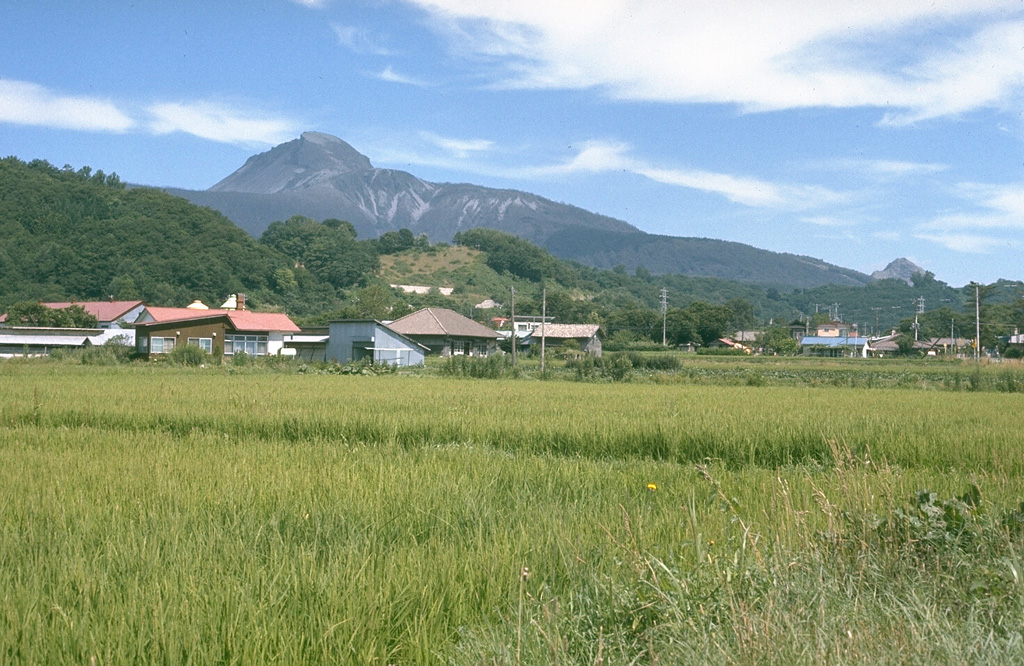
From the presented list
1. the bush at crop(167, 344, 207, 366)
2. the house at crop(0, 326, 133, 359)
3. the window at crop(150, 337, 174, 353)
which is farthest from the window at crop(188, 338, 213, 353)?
the house at crop(0, 326, 133, 359)

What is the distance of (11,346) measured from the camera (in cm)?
5175

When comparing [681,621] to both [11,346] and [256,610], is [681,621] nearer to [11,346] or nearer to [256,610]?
[256,610]

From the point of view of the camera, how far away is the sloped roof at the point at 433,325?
6081 cm

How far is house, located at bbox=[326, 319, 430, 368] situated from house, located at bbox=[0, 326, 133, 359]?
16.3 metres

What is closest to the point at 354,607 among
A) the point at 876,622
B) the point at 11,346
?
the point at 876,622

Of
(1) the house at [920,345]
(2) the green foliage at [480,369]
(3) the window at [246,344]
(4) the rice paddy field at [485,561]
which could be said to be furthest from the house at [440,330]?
(1) the house at [920,345]

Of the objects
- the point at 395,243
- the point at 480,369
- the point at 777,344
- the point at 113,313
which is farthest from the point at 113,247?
the point at 777,344

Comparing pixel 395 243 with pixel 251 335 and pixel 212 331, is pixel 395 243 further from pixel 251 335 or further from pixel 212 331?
pixel 212 331

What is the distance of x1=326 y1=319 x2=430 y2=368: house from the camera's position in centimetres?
4634

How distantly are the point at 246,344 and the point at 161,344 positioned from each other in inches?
224

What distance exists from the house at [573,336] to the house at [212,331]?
2990cm

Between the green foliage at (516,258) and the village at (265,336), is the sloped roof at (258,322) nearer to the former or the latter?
the village at (265,336)

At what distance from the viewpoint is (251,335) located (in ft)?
158

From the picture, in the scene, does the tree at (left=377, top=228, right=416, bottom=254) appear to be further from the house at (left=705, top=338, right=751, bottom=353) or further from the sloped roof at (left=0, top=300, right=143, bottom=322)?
the sloped roof at (left=0, top=300, right=143, bottom=322)
